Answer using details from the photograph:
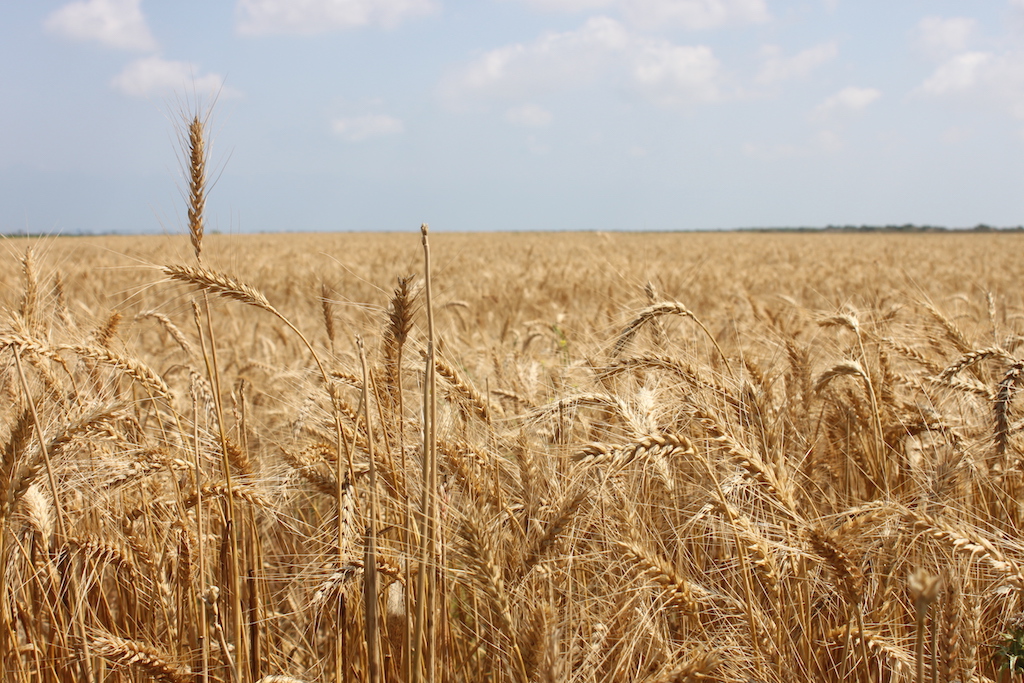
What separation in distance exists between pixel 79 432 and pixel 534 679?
3.69 feet

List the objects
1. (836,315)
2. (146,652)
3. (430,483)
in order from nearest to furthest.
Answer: (430,483) < (146,652) < (836,315)

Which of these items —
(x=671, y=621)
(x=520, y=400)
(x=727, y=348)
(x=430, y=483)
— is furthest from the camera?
(x=727, y=348)

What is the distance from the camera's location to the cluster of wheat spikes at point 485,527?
1.29 meters

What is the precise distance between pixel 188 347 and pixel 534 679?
1921 millimetres

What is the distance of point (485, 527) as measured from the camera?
1.28 m

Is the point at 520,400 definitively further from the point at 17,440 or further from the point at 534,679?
the point at 17,440

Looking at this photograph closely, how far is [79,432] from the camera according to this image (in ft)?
4.80

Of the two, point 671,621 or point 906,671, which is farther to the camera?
point 671,621

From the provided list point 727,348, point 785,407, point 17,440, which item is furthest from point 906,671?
point 727,348

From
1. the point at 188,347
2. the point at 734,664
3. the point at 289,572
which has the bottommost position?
the point at 289,572

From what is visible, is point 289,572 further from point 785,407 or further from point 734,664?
point 785,407

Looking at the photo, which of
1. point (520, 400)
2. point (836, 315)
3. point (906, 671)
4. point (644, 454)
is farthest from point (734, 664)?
point (836, 315)

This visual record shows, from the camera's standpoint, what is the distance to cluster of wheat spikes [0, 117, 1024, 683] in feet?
4.22

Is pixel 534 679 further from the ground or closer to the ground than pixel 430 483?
closer to the ground
